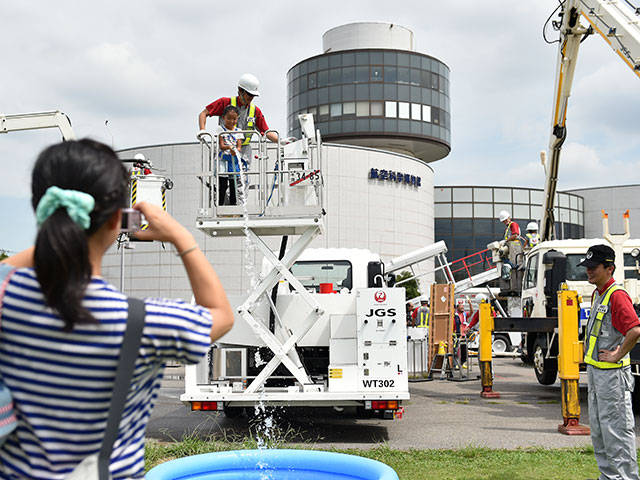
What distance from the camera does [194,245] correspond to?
5.98 feet

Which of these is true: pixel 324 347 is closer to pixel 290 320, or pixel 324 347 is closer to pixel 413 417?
pixel 290 320

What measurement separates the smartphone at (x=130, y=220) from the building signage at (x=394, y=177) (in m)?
42.5

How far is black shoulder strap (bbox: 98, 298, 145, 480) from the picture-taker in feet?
5.22

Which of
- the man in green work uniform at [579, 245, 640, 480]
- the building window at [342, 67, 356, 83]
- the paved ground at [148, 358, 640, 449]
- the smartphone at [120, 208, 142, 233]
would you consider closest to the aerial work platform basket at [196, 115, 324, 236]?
the paved ground at [148, 358, 640, 449]

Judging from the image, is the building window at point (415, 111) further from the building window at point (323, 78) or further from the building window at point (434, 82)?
the building window at point (323, 78)

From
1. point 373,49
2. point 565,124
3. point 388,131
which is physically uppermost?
point 373,49

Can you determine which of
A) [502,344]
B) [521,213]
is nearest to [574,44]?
[502,344]

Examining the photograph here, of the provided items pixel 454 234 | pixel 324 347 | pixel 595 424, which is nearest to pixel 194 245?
pixel 595 424

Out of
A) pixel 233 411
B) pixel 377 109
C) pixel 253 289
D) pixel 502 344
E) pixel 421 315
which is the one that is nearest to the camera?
pixel 253 289

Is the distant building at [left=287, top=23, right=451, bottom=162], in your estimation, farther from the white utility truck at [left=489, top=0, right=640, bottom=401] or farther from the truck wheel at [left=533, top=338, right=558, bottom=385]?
the truck wheel at [left=533, top=338, right=558, bottom=385]

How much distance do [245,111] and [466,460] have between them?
475 cm

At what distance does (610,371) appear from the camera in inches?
211

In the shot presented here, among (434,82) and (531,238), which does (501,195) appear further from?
(531,238)

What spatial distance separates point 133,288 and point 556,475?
38.5 meters
